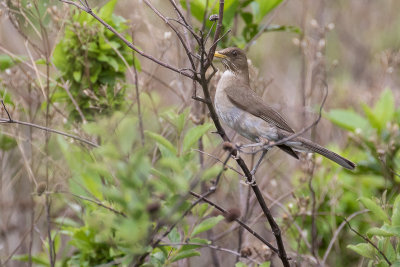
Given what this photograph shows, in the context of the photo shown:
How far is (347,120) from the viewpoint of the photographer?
17.3 feet

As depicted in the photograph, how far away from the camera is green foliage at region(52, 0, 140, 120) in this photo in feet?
13.4

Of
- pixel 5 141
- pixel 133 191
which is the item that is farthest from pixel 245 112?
pixel 133 191

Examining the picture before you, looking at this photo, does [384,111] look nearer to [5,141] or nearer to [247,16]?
[247,16]

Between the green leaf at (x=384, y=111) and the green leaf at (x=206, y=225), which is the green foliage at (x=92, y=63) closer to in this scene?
the green leaf at (x=206, y=225)

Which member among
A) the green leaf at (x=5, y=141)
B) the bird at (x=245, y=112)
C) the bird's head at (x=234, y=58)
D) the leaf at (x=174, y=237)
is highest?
the bird's head at (x=234, y=58)

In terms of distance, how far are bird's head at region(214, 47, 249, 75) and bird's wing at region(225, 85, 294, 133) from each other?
0.17 m

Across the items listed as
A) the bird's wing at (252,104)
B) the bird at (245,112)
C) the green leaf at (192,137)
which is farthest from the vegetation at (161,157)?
the bird's wing at (252,104)

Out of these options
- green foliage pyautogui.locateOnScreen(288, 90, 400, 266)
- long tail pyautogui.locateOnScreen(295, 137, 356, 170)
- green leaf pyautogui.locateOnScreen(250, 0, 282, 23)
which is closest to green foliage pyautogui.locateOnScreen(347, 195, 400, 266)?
long tail pyautogui.locateOnScreen(295, 137, 356, 170)

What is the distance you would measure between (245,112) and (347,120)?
1.40 metres

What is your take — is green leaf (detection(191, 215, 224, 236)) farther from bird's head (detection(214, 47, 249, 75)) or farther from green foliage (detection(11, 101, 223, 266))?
bird's head (detection(214, 47, 249, 75))

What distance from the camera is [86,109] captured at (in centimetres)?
439

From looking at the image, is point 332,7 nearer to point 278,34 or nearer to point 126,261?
point 278,34

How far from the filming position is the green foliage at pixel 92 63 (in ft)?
13.4

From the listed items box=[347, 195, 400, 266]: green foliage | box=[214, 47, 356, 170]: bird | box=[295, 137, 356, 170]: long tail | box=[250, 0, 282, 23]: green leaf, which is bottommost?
box=[347, 195, 400, 266]: green foliage
